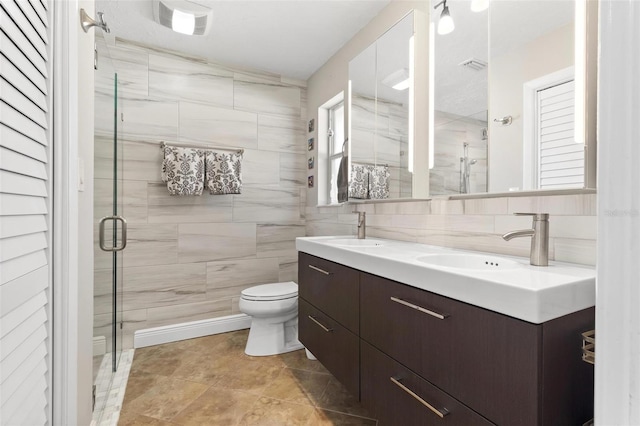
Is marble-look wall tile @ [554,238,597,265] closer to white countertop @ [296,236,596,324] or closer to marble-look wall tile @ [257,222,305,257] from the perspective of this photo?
white countertop @ [296,236,596,324]

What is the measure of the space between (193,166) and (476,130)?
1.96 m

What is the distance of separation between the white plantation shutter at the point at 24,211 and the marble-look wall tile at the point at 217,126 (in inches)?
64.9

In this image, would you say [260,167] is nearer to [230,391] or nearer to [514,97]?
[230,391]

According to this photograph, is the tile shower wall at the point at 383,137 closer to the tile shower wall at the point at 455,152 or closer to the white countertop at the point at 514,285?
the tile shower wall at the point at 455,152

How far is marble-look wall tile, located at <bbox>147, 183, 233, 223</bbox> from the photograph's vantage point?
2465mm

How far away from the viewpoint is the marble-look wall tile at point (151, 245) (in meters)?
2.39

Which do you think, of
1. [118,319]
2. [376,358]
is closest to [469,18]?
[376,358]

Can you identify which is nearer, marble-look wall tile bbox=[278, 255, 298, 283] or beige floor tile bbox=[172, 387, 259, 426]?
beige floor tile bbox=[172, 387, 259, 426]

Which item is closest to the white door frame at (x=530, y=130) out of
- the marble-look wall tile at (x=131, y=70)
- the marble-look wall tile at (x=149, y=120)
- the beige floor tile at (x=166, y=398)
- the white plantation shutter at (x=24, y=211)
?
the white plantation shutter at (x=24, y=211)

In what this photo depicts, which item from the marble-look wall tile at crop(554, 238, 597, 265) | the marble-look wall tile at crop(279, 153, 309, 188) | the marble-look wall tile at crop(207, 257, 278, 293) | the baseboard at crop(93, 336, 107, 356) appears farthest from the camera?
the marble-look wall tile at crop(279, 153, 309, 188)

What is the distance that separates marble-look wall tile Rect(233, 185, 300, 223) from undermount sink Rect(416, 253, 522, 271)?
1821mm

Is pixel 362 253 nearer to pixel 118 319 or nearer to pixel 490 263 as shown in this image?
pixel 490 263

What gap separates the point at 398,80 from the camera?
6.27 ft

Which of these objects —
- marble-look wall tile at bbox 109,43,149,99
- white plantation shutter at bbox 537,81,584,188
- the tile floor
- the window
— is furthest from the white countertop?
marble-look wall tile at bbox 109,43,149,99
